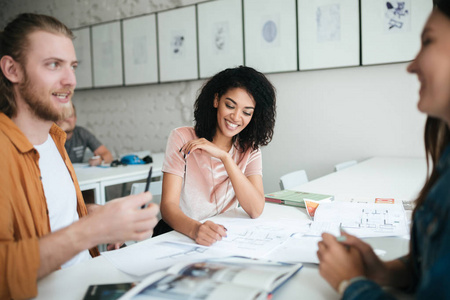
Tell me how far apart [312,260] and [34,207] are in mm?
787

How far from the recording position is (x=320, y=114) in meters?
3.21

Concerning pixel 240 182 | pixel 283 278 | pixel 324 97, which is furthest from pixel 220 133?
pixel 324 97

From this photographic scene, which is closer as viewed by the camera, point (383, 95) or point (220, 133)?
point (220, 133)

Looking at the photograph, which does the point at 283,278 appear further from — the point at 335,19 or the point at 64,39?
the point at 335,19

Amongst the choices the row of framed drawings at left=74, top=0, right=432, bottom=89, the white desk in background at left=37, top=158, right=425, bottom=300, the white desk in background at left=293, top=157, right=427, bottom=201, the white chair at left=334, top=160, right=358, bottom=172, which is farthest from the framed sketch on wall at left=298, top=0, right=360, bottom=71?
the white desk in background at left=37, top=158, right=425, bottom=300

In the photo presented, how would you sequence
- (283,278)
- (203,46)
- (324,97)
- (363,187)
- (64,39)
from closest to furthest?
(283,278) → (64,39) → (363,187) → (324,97) → (203,46)

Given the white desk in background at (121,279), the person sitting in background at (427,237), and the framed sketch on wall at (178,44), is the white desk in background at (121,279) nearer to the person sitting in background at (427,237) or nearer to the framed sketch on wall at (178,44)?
the person sitting in background at (427,237)

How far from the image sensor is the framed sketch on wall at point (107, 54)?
4320 mm

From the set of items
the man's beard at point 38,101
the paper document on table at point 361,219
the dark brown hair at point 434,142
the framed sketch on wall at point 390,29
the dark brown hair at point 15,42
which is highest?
the framed sketch on wall at point 390,29

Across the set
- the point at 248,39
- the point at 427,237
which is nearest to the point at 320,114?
the point at 248,39

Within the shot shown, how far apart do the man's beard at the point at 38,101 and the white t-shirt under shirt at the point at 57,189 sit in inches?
5.7

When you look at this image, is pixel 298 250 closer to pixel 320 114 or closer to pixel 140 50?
pixel 320 114

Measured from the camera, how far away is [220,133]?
1879mm

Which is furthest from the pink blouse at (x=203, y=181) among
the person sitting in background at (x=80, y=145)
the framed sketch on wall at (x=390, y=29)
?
the person sitting in background at (x=80, y=145)
